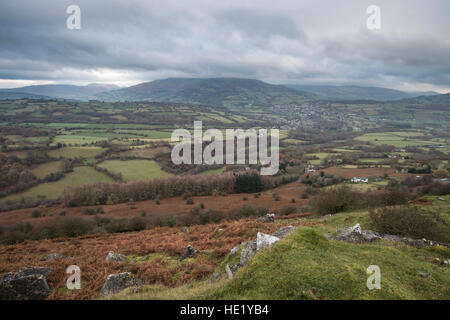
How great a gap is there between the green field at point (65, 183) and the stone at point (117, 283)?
62.3 m

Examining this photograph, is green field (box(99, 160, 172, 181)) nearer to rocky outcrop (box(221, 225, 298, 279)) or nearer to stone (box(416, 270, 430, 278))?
rocky outcrop (box(221, 225, 298, 279))

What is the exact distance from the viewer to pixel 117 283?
32.9 ft

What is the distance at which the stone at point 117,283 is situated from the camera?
9.69 metres

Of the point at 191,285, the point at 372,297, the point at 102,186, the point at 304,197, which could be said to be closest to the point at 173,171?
the point at 102,186

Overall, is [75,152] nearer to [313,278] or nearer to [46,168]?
[46,168]

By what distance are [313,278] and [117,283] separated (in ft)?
26.0

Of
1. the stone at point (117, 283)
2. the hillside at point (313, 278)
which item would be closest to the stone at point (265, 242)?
the hillside at point (313, 278)

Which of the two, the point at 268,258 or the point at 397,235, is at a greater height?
the point at 268,258

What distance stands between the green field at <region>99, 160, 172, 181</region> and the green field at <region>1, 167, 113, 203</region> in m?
4.43

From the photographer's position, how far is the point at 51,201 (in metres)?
56.6

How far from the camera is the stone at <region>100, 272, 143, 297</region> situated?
9.69 metres

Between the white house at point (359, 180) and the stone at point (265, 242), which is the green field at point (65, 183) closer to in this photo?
the stone at point (265, 242)
